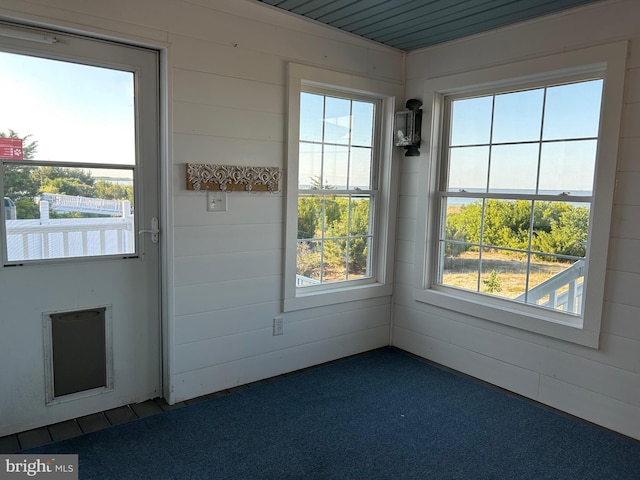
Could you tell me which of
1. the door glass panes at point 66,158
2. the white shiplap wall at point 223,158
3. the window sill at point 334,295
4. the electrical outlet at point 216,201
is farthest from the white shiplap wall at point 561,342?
the door glass panes at point 66,158

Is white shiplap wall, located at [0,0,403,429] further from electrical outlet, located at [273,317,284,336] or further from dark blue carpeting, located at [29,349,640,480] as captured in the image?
dark blue carpeting, located at [29,349,640,480]

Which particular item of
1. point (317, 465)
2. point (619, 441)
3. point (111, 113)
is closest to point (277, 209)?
point (111, 113)

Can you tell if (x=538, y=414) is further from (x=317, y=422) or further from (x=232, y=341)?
(x=232, y=341)

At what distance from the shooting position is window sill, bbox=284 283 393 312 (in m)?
3.38

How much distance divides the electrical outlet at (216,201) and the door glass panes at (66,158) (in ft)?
1.50

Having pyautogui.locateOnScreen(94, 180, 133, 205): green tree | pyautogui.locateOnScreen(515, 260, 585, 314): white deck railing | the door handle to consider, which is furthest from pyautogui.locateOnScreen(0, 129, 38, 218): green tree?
pyautogui.locateOnScreen(515, 260, 585, 314): white deck railing

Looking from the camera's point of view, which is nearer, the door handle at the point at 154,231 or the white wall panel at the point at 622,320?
the white wall panel at the point at 622,320

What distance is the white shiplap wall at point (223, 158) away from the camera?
2666 millimetres

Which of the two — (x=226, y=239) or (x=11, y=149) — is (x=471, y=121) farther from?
(x=11, y=149)

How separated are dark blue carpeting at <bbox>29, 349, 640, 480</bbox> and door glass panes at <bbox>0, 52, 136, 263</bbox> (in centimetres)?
109

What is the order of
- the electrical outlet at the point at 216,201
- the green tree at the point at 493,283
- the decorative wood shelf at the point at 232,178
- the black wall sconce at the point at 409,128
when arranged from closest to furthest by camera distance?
1. the decorative wood shelf at the point at 232,178
2. the electrical outlet at the point at 216,201
3. the green tree at the point at 493,283
4. the black wall sconce at the point at 409,128

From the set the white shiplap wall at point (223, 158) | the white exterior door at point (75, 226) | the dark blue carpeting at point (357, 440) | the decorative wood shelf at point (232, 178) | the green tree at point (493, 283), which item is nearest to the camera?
the dark blue carpeting at point (357, 440)

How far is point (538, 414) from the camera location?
2883mm

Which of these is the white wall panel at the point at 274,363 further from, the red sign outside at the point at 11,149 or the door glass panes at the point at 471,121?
the door glass panes at the point at 471,121
